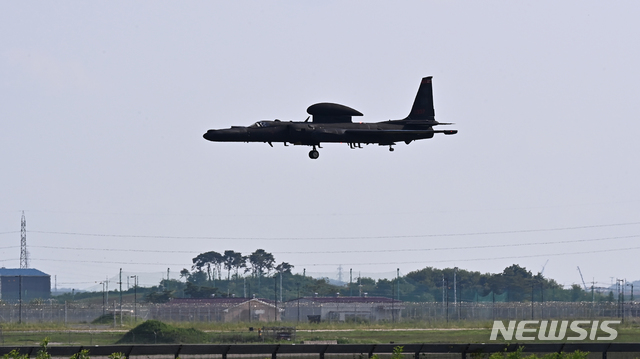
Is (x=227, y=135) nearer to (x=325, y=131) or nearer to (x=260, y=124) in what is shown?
(x=260, y=124)

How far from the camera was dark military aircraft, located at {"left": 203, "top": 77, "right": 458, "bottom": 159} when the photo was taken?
1583 inches

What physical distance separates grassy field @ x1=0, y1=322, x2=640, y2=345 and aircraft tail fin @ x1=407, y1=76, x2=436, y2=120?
29900mm

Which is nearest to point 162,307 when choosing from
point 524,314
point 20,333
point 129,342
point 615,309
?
point 20,333

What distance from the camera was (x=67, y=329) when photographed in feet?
296

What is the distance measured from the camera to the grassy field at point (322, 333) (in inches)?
2852

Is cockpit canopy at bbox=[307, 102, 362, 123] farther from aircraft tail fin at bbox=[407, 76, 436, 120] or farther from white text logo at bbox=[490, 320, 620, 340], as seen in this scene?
white text logo at bbox=[490, 320, 620, 340]

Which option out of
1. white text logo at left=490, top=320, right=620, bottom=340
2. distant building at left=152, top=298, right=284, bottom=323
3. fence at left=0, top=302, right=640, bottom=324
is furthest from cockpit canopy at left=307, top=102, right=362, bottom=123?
distant building at left=152, top=298, right=284, bottom=323

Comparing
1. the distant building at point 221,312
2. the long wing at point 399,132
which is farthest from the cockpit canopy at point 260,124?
the distant building at point 221,312

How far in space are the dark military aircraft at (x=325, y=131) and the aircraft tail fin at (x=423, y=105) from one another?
2359mm

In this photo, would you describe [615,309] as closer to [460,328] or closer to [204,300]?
[460,328]

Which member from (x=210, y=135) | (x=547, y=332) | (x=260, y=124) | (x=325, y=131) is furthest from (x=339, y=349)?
(x=547, y=332)

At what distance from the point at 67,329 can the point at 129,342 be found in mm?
19464

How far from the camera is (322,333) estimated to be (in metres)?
84.6

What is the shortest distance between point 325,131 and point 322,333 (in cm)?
4748
